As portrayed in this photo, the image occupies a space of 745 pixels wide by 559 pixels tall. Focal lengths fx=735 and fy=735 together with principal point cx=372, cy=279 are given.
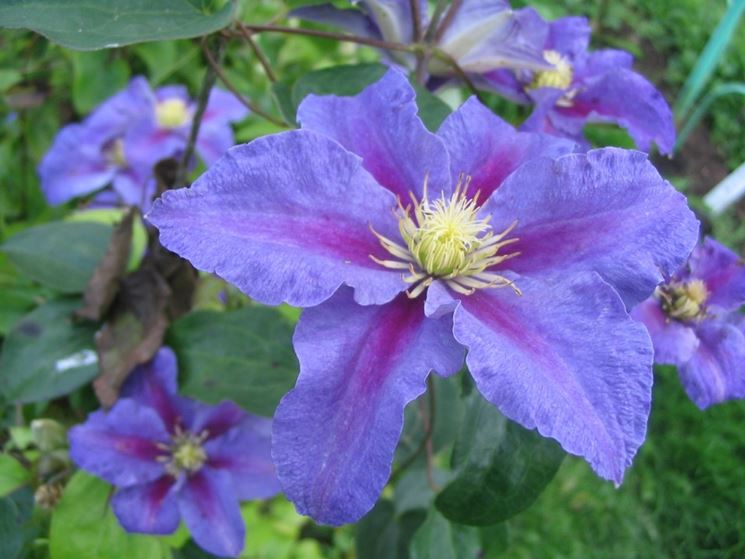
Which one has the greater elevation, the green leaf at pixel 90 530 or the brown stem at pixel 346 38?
the brown stem at pixel 346 38

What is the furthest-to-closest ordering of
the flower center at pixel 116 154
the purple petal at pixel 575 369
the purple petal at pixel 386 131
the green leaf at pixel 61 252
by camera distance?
the flower center at pixel 116 154
the green leaf at pixel 61 252
the purple petal at pixel 386 131
the purple petal at pixel 575 369

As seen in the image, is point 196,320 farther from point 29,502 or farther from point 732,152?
point 732,152

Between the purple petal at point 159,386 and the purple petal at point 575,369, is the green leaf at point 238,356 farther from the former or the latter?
the purple petal at point 575,369

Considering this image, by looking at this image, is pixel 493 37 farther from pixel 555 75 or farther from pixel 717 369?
pixel 717 369

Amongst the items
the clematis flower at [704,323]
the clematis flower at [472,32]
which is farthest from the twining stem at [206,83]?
the clematis flower at [704,323]

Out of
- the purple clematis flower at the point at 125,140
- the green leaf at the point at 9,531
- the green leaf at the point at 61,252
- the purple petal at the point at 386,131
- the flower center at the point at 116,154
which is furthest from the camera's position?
the flower center at the point at 116,154

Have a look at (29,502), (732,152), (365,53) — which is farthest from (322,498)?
(732,152)
